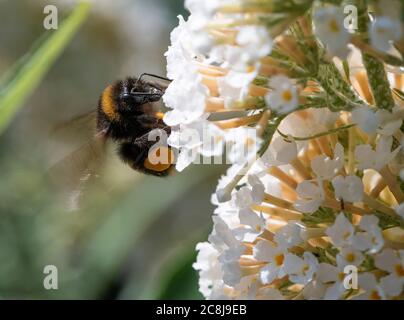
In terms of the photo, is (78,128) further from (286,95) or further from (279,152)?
(286,95)

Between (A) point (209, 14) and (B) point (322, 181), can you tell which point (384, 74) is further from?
(A) point (209, 14)

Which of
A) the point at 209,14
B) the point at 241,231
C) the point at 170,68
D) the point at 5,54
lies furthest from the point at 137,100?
the point at 5,54

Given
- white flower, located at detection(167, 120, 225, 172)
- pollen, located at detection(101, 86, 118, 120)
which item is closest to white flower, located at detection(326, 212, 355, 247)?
white flower, located at detection(167, 120, 225, 172)

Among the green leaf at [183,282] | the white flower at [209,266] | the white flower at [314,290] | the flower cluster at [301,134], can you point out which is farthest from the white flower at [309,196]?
the green leaf at [183,282]

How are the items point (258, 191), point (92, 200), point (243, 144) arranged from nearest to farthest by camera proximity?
point (243, 144) → point (258, 191) → point (92, 200)

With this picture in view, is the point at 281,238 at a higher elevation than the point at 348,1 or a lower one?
lower

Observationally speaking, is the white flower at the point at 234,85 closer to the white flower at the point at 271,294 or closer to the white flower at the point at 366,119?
the white flower at the point at 366,119

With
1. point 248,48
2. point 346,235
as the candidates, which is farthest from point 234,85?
point 346,235
